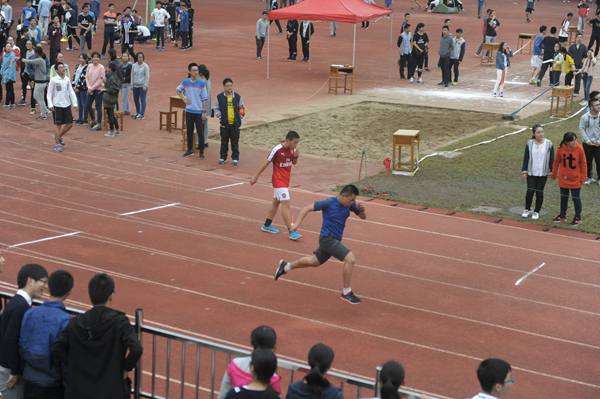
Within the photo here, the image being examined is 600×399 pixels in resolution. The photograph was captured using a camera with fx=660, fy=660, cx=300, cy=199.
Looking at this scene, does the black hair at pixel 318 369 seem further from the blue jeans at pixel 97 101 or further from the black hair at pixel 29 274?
the blue jeans at pixel 97 101

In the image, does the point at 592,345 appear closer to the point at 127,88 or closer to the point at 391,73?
the point at 127,88

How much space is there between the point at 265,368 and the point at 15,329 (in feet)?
6.54

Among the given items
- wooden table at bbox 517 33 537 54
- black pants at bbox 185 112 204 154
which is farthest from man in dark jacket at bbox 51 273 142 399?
wooden table at bbox 517 33 537 54

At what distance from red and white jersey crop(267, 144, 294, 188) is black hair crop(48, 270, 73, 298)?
609cm

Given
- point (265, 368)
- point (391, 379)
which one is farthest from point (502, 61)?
point (265, 368)

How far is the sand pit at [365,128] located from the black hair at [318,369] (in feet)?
40.9

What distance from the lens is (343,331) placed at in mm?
7785

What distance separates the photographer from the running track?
24.2ft

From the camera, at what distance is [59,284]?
16.2 ft

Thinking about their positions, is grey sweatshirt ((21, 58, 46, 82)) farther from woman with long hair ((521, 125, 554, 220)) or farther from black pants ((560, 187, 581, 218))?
black pants ((560, 187, 581, 218))

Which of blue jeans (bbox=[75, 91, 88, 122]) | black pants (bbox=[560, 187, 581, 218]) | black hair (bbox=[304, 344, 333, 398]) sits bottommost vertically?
black pants (bbox=[560, 187, 581, 218])

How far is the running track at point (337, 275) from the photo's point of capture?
737cm

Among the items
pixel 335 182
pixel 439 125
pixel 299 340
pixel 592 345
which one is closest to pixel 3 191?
pixel 335 182

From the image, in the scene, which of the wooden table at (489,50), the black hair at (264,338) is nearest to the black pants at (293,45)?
the wooden table at (489,50)
